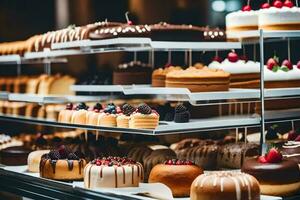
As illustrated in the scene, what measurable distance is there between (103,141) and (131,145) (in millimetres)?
259

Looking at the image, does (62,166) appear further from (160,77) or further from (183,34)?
(183,34)

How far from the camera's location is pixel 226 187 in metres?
4.23

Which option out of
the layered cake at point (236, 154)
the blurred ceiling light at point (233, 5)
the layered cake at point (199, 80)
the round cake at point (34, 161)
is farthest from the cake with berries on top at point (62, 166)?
the blurred ceiling light at point (233, 5)

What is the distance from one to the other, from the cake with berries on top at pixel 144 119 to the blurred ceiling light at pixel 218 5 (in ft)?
9.60

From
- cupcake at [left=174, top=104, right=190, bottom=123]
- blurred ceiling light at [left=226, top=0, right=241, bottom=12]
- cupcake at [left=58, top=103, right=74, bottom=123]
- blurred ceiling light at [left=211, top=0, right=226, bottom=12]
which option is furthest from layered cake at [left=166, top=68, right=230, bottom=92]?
blurred ceiling light at [left=211, top=0, right=226, bottom=12]

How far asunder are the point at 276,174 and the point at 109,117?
1.36 meters

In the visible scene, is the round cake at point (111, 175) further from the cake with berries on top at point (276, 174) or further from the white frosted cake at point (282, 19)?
the white frosted cake at point (282, 19)

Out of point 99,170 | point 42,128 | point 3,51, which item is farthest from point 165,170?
point 42,128

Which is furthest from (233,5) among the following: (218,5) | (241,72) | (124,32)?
(124,32)

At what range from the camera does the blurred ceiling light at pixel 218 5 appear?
7.66m

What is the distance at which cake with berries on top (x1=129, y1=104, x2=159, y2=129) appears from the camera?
16.1 ft

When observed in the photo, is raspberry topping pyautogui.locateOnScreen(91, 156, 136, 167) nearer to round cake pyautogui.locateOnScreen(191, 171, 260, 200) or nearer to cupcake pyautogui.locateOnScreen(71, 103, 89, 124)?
round cake pyautogui.locateOnScreen(191, 171, 260, 200)

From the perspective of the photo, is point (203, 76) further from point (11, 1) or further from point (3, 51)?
point (11, 1)

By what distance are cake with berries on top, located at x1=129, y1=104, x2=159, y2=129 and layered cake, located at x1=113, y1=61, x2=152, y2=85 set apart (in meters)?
1.19
